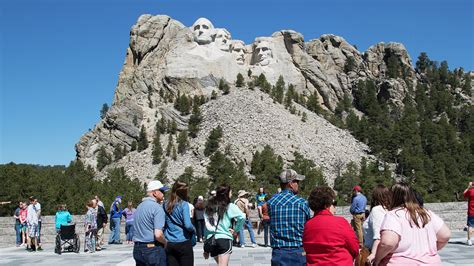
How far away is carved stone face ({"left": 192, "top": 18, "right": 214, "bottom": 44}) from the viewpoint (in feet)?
264

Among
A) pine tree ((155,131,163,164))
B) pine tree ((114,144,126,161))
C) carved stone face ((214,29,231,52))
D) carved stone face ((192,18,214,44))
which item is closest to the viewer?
pine tree ((155,131,163,164))

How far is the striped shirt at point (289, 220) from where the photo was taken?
6320mm

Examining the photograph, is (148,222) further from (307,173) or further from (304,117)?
(304,117)

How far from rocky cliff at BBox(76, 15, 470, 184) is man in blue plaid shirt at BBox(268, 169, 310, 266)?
47794 millimetres

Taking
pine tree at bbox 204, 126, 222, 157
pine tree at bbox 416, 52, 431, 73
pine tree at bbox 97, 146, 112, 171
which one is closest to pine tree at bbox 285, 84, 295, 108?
pine tree at bbox 204, 126, 222, 157

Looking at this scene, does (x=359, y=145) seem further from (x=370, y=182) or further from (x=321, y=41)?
(x=321, y=41)

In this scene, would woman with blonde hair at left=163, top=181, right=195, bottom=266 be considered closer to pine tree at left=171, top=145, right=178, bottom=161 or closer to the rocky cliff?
the rocky cliff

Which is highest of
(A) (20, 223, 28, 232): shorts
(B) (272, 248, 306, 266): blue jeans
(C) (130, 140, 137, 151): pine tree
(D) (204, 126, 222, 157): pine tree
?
(C) (130, 140, 137, 151): pine tree

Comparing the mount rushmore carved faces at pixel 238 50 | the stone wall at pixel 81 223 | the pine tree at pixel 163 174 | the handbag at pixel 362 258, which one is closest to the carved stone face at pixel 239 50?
the mount rushmore carved faces at pixel 238 50

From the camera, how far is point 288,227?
250 inches

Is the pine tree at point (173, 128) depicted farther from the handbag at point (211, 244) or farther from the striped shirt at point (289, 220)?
the striped shirt at point (289, 220)

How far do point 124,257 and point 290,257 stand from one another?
10.1 meters

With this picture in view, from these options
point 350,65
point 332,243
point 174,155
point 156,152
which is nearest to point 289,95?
point 174,155

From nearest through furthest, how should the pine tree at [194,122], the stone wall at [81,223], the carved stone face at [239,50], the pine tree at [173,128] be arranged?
the stone wall at [81,223] < the pine tree at [194,122] < the pine tree at [173,128] < the carved stone face at [239,50]
